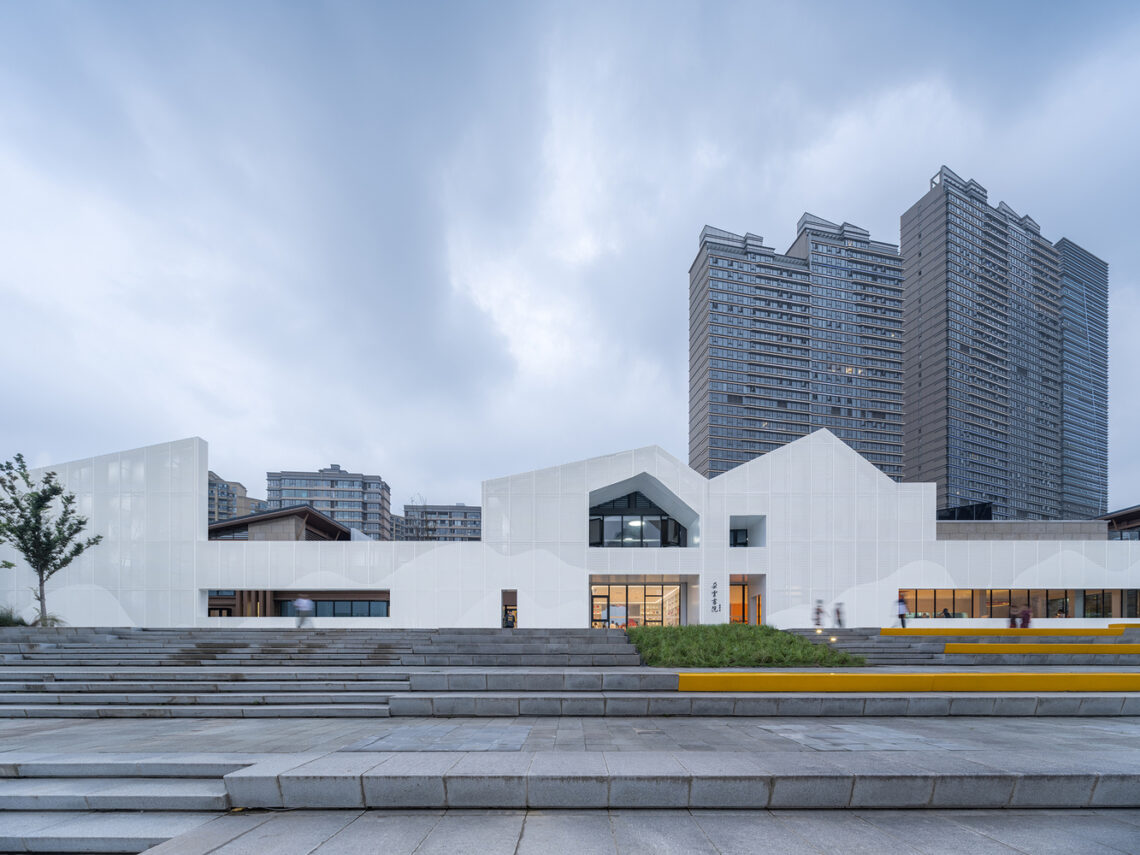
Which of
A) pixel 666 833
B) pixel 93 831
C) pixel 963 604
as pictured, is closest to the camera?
pixel 666 833

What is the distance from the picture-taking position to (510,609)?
3284 centimetres

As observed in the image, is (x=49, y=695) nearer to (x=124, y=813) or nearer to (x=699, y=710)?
(x=124, y=813)

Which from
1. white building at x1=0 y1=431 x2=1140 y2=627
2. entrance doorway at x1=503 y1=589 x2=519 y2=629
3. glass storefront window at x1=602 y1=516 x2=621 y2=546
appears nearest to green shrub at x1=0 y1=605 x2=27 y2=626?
white building at x1=0 y1=431 x2=1140 y2=627

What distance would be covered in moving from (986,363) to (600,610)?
602 ft

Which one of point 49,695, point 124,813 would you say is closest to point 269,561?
point 49,695

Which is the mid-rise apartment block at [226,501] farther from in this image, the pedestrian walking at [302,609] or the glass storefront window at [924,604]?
the glass storefront window at [924,604]

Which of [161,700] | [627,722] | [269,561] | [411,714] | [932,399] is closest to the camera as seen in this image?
[627,722]

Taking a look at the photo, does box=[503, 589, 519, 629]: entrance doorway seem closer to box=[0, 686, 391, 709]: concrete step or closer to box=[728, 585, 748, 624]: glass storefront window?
box=[728, 585, 748, 624]: glass storefront window

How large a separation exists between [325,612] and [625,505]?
Result: 20.3 metres

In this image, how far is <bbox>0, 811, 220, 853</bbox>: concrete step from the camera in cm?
639

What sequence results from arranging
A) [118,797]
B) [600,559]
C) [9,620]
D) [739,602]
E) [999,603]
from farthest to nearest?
[739,602] → [999,603] → [600,559] → [9,620] → [118,797]

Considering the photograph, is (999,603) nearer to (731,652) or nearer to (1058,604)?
(1058,604)

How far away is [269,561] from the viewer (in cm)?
3048

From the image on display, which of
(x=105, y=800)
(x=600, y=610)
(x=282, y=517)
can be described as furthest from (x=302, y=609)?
(x=105, y=800)
